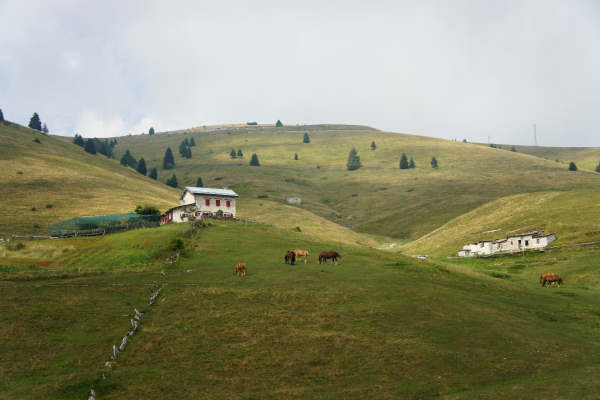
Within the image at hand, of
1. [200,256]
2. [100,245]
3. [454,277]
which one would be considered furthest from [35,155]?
[454,277]

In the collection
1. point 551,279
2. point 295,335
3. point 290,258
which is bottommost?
point 295,335

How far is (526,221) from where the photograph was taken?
91250 millimetres

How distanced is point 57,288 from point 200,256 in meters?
15.9

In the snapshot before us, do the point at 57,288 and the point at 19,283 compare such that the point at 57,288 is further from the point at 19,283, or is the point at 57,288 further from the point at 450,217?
the point at 450,217

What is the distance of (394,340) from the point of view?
27.2 metres

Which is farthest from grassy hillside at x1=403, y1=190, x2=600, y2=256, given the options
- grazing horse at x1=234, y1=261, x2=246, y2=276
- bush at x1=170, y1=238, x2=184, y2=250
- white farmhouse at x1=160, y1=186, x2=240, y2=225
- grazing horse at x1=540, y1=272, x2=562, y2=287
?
grazing horse at x1=234, y1=261, x2=246, y2=276

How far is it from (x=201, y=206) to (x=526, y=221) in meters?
60.0

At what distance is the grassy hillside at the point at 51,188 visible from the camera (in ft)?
293

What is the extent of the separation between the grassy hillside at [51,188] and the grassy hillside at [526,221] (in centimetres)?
6209

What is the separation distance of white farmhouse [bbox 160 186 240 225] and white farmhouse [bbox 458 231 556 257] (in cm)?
4045

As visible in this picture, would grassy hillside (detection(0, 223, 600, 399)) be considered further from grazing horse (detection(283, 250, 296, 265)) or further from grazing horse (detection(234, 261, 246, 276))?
grazing horse (detection(283, 250, 296, 265))

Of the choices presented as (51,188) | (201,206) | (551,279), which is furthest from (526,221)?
(51,188)

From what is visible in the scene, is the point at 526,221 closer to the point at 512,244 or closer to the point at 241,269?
the point at 512,244

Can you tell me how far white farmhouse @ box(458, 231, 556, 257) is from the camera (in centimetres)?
7412
